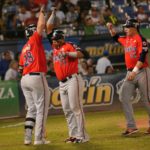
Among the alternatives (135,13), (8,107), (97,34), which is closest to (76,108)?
(8,107)

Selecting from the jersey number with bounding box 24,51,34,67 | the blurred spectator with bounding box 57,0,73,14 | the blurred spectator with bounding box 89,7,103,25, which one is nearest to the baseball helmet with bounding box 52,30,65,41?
the jersey number with bounding box 24,51,34,67

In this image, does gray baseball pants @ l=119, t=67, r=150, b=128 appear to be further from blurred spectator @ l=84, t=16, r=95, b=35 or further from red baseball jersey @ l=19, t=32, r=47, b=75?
blurred spectator @ l=84, t=16, r=95, b=35

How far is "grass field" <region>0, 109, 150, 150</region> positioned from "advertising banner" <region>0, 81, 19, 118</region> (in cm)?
33

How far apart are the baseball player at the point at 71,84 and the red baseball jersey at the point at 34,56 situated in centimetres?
38

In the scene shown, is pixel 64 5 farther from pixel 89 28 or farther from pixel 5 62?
pixel 5 62

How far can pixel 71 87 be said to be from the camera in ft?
34.6

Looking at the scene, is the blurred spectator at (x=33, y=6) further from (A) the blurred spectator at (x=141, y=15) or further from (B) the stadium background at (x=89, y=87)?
(A) the blurred spectator at (x=141, y=15)

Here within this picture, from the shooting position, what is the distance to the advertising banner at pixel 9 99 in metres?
16.0

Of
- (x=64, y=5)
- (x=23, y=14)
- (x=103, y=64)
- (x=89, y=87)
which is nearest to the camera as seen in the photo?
(x=89, y=87)

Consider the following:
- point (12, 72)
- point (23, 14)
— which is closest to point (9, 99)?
point (12, 72)

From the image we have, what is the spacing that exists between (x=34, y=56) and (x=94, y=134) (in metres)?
2.60

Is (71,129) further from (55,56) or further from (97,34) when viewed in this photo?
(97,34)

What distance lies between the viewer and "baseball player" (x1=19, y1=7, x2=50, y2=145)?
10406 mm

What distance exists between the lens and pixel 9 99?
633 inches
